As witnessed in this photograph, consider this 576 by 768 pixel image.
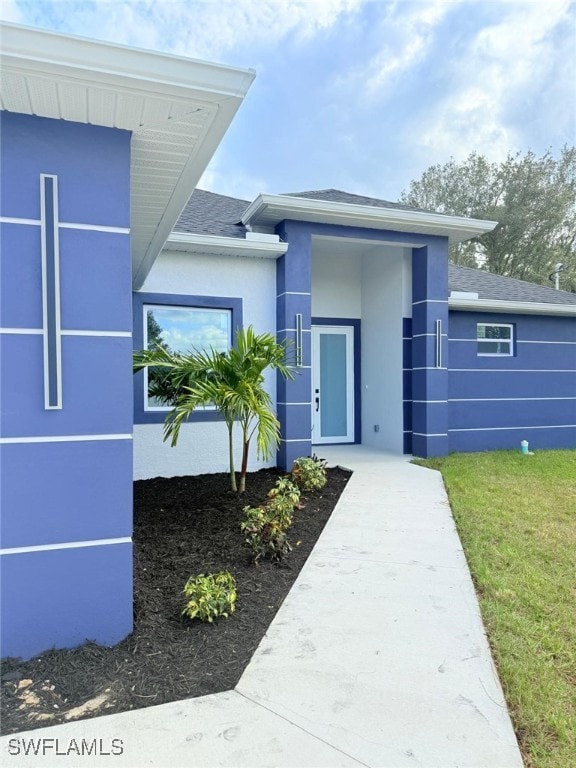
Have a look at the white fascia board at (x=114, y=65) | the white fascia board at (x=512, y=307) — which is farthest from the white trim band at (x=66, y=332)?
the white fascia board at (x=512, y=307)

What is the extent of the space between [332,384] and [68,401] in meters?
7.95

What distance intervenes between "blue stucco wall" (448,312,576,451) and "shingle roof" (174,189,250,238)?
4729mm

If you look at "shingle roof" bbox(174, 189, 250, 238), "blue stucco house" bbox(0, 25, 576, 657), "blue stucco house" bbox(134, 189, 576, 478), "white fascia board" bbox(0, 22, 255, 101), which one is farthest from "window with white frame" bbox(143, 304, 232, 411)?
"white fascia board" bbox(0, 22, 255, 101)

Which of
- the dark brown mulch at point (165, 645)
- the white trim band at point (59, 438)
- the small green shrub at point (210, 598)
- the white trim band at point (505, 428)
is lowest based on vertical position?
the dark brown mulch at point (165, 645)

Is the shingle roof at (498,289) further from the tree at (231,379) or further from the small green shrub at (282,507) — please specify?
the small green shrub at (282,507)

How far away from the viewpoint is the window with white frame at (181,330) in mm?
7430

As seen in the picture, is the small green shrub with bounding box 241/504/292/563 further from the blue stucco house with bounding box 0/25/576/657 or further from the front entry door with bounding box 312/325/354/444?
the front entry door with bounding box 312/325/354/444

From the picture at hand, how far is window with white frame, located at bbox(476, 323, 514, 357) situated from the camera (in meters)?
10.2

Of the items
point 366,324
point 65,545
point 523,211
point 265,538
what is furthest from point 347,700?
point 523,211

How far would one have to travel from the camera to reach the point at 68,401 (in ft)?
8.81

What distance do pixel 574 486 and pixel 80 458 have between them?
690cm

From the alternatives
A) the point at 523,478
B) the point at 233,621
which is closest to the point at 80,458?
the point at 233,621

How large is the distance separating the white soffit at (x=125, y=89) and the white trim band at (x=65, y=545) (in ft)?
7.57

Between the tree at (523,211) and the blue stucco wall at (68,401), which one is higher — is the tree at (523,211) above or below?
above
